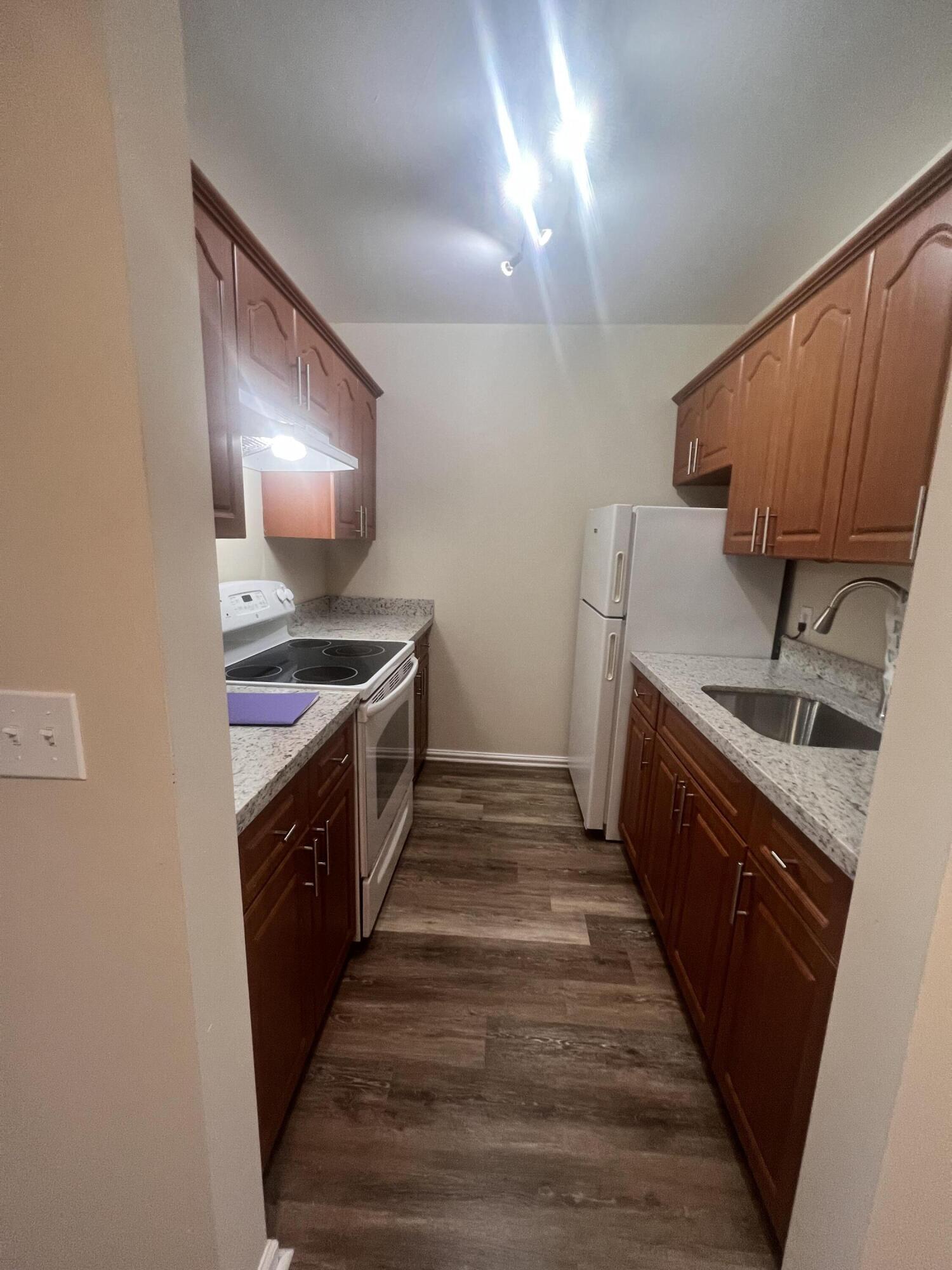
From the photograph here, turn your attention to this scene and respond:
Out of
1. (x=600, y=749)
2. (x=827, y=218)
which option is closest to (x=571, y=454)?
(x=827, y=218)

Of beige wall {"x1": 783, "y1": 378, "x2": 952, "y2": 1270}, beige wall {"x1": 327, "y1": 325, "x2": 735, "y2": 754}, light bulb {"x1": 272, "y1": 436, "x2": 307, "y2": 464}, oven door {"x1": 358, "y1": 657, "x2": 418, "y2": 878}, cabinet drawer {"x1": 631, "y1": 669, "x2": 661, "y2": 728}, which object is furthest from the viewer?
beige wall {"x1": 327, "y1": 325, "x2": 735, "y2": 754}

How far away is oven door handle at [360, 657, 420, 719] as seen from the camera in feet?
4.97

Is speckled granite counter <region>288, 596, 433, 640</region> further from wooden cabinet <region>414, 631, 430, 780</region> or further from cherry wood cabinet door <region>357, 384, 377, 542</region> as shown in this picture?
cherry wood cabinet door <region>357, 384, 377, 542</region>

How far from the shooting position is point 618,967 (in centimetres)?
165

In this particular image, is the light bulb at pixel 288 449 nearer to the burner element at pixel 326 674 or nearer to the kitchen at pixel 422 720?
the kitchen at pixel 422 720

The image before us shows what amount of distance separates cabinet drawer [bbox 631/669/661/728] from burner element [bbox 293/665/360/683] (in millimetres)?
1168

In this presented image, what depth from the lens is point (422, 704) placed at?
2.83 metres

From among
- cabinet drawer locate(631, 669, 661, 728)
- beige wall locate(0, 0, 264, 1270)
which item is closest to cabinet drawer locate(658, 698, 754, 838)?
cabinet drawer locate(631, 669, 661, 728)

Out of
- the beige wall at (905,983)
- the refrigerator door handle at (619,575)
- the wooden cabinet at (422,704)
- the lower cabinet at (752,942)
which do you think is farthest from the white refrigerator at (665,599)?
the beige wall at (905,983)

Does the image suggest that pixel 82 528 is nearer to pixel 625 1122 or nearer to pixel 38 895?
pixel 38 895

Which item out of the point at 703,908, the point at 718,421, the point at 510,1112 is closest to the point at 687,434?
the point at 718,421

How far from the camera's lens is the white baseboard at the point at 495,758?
3.08m

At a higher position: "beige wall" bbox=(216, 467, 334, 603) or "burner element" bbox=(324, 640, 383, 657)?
"beige wall" bbox=(216, 467, 334, 603)

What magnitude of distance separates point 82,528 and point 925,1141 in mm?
1323
